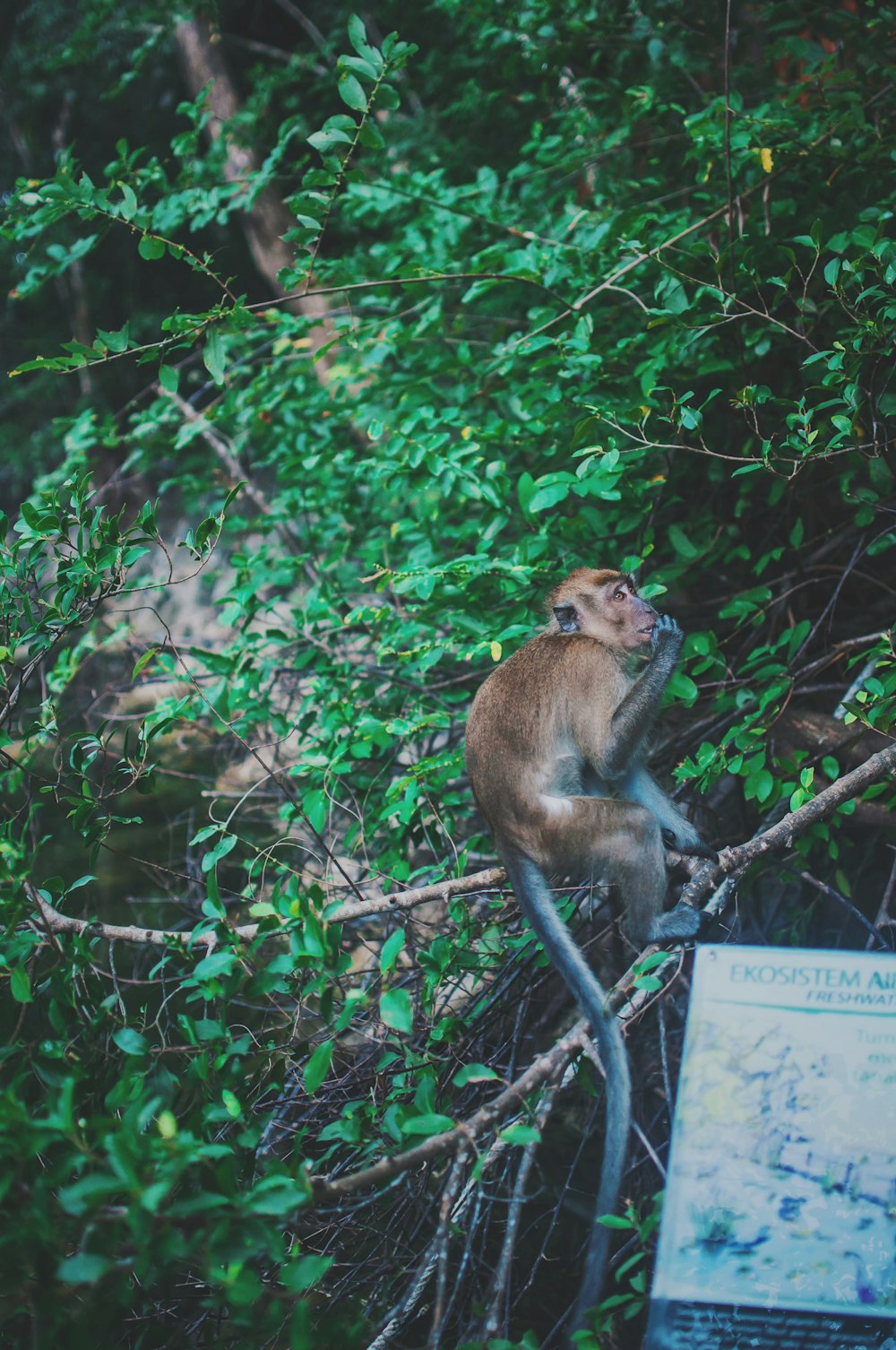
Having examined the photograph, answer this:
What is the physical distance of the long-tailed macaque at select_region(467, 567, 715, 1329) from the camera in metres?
2.85

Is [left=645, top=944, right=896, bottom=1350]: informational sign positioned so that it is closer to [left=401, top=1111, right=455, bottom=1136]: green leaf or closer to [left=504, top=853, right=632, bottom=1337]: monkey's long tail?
[left=504, top=853, right=632, bottom=1337]: monkey's long tail

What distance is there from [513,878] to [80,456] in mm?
3324

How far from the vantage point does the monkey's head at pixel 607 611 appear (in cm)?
324

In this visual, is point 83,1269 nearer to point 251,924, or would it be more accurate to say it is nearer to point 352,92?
point 251,924

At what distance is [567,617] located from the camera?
3.33 m

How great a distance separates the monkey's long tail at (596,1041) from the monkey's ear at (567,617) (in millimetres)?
843

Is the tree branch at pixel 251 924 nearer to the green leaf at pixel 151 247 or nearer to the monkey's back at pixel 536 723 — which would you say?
the monkey's back at pixel 536 723

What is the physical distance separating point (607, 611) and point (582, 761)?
1.64 ft

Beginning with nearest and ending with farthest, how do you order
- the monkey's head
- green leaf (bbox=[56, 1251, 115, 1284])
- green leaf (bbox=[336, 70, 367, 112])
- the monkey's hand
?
green leaf (bbox=[56, 1251, 115, 1284]) → green leaf (bbox=[336, 70, 367, 112]) → the monkey's hand → the monkey's head

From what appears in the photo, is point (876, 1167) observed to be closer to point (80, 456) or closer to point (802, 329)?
point (802, 329)

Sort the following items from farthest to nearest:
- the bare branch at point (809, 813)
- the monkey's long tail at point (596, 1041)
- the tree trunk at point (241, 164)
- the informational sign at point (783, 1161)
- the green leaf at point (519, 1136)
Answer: the tree trunk at point (241, 164) < the bare branch at point (809, 813) < the monkey's long tail at point (596, 1041) < the green leaf at point (519, 1136) < the informational sign at point (783, 1161)

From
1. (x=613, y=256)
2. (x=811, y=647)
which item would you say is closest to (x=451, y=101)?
(x=613, y=256)

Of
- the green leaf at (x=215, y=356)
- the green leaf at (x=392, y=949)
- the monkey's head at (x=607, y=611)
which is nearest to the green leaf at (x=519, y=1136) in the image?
the green leaf at (x=392, y=949)

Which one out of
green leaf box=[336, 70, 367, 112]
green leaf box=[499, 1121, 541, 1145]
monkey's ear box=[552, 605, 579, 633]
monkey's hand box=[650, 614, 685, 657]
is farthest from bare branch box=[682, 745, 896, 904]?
green leaf box=[336, 70, 367, 112]
